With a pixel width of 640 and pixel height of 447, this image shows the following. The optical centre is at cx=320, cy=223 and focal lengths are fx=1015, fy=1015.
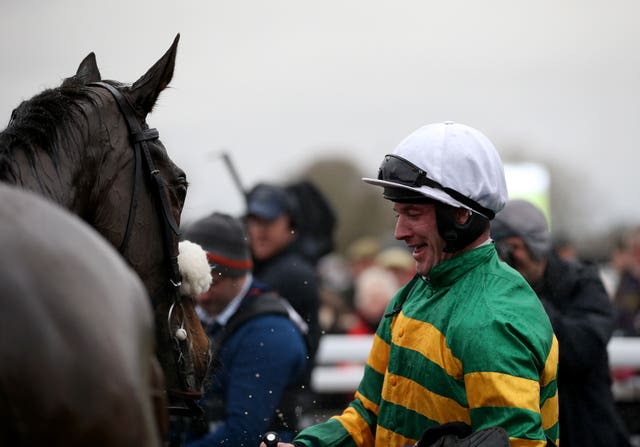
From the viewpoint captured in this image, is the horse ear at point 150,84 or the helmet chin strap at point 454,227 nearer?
the helmet chin strap at point 454,227

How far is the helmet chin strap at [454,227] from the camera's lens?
306 centimetres

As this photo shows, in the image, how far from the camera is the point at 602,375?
476cm

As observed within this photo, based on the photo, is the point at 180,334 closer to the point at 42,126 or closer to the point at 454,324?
the point at 42,126

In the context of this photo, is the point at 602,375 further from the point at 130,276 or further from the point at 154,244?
the point at 130,276

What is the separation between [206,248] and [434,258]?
215cm

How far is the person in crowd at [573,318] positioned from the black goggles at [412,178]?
1.76 metres

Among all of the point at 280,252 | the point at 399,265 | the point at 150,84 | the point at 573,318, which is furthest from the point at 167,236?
the point at 399,265

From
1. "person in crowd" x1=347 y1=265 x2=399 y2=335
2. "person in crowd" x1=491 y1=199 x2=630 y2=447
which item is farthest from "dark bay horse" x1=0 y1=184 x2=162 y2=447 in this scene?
"person in crowd" x1=347 y1=265 x2=399 y2=335

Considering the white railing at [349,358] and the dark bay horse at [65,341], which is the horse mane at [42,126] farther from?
the white railing at [349,358]

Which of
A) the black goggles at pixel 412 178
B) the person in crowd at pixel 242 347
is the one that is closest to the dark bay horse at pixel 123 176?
the black goggles at pixel 412 178

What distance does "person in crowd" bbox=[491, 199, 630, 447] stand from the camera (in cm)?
462

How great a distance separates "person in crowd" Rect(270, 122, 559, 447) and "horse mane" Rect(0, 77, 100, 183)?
95cm

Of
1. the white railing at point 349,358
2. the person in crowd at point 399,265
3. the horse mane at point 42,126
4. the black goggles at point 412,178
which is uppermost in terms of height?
the horse mane at point 42,126

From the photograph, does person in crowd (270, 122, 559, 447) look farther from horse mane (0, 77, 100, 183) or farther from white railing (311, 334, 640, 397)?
white railing (311, 334, 640, 397)
